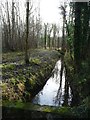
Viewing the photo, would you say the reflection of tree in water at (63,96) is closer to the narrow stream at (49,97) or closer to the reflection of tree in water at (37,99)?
the narrow stream at (49,97)

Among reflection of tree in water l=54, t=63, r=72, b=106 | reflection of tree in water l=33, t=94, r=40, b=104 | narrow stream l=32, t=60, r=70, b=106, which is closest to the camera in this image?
reflection of tree in water l=33, t=94, r=40, b=104

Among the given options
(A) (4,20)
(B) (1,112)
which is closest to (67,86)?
(B) (1,112)

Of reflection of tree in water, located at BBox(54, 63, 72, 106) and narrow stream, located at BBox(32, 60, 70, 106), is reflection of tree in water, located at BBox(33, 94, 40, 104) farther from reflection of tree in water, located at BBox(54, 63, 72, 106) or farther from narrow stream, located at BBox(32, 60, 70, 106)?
reflection of tree in water, located at BBox(54, 63, 72, 106)

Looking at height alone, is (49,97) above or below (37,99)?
below

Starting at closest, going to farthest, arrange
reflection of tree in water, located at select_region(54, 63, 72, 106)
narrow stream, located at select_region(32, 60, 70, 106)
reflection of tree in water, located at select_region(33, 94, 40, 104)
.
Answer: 1. reflection of tree in water, located at select_region(33, 94, 40, 104)
2. narrow stream, located at select_region(32, 60, 70, 106)
3. reflection of tree in water, located at select_region(54, 63, 72, 106)

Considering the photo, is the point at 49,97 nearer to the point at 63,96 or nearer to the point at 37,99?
the point at 63,96

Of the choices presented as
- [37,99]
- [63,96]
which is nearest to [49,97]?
[63,96]

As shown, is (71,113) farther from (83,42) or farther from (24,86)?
(83,42)

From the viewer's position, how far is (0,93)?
383 inches

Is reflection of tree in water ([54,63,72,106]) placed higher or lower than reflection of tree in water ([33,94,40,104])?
lower

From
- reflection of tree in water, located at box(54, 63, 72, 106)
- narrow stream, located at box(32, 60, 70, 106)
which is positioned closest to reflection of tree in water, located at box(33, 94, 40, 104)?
narrow stream, located at box(32, 60, 70, 106)

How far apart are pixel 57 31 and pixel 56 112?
233ft

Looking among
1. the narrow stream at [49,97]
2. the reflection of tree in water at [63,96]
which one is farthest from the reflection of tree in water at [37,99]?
the reflection of tree in water at [63,96]

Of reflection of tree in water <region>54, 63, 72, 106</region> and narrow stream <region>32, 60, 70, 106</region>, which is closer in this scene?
narrow stream <region>32, 60, 70, 106</region>
